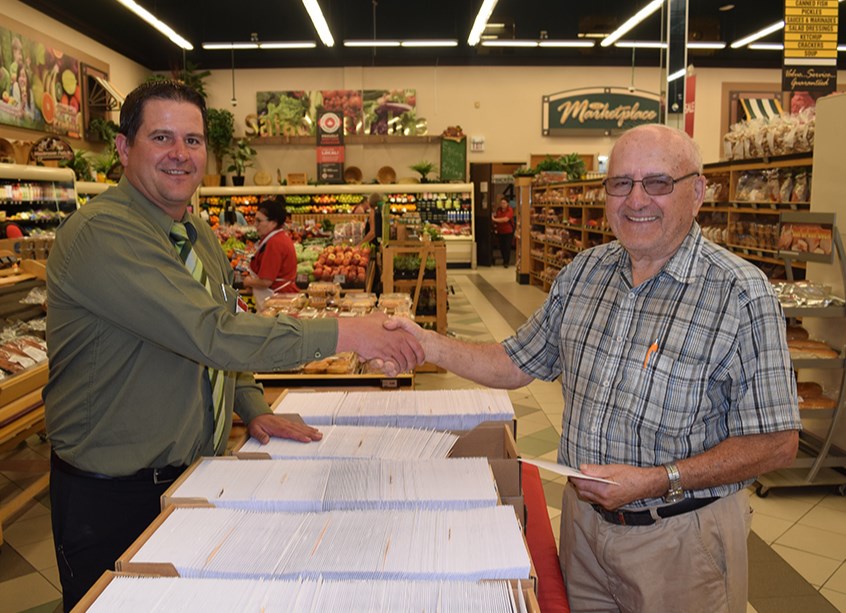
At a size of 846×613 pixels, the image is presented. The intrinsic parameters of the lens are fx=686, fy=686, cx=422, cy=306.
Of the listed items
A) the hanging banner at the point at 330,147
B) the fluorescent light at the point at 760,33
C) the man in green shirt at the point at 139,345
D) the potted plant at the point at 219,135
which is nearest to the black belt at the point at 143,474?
the man in green shirt at the point at 139,345

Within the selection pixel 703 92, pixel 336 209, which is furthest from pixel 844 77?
pixel 336 209

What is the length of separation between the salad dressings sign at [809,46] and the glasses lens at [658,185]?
6.04 m

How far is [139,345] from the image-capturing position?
176cm

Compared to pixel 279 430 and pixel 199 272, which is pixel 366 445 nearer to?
pixel 279 430

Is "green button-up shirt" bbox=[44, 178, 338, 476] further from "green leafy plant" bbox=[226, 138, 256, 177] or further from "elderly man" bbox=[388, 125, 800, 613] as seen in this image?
"green leafy plant" bbox=[226, 138, 256, 177]

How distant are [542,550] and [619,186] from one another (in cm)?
113

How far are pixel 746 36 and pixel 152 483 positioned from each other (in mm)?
17654

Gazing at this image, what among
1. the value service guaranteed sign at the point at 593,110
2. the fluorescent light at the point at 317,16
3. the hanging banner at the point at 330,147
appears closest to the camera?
the fluorescent light at the point at 317,16

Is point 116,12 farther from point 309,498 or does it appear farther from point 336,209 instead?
point 309,498

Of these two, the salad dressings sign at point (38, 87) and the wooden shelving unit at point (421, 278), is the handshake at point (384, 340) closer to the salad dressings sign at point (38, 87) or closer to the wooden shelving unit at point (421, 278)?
the wooden shelving unit at point (421, 278)

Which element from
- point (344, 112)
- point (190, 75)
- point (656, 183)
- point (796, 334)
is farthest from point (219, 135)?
point (656, 183)

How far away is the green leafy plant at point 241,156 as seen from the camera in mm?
17578

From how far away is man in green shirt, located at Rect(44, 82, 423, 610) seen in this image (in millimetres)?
1687

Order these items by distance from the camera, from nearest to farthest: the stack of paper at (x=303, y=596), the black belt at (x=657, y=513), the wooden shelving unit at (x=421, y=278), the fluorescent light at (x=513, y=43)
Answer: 1. the stack of paper at (x=303, y=596)
2. the black belt at (x=657, y=513)
3. the wooden shelving unit at (x=421, y=278)
4. the fluorescent light at (x=513, y=43)
